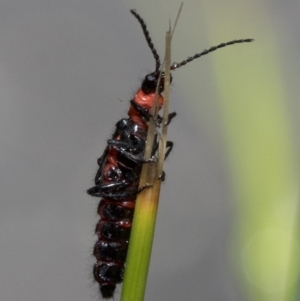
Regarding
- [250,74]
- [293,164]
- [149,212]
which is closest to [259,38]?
[250,74]

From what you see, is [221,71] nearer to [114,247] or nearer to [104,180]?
[104,180]

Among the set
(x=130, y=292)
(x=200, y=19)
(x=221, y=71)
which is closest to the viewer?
(x=130, y=292)

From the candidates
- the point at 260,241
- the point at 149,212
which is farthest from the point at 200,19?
the point at 149,212

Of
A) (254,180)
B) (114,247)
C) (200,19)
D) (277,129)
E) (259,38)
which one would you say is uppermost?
(200,19)

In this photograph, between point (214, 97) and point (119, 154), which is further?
point (214, 97)

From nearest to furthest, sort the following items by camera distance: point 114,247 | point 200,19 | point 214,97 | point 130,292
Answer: point 130,292 → point 114,247 → point 214,97 → point 200,19

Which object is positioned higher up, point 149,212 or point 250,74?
point 250,74

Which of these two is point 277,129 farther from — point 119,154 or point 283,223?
point 119,154
